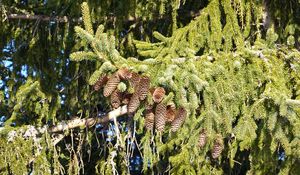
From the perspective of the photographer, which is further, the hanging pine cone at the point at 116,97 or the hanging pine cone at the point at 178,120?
the hanging pine cone at the point at 178,120

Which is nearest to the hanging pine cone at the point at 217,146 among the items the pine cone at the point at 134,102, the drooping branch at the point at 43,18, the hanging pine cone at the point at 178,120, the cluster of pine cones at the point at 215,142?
the cluster of pine cones at the point at 215,142

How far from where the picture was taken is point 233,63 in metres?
3.53

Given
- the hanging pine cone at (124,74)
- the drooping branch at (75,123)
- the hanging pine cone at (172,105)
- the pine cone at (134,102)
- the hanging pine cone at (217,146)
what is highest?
the hanging pine cone at (124,74)

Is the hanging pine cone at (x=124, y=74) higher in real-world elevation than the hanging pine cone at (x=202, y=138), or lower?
higher

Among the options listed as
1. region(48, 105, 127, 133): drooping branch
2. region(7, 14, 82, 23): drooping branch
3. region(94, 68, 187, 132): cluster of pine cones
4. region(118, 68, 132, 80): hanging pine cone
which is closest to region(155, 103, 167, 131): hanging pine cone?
region(94, 68, 187, 132): cluster of pine cones

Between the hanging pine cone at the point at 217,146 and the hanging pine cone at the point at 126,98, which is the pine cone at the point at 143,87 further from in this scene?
the hanging pine cone at the point at 217,146

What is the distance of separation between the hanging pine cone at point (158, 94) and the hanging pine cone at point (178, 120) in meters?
0.13

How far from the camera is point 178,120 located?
284 cm

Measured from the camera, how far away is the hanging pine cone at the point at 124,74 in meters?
2.70

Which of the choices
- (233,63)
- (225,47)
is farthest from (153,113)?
(225,47)

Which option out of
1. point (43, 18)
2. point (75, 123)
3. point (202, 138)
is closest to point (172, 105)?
point (202, 138)

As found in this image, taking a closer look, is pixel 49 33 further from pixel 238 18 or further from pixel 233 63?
pixel 233 63

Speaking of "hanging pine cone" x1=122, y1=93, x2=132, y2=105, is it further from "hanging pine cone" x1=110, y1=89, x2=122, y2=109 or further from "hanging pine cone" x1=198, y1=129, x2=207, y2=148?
"hanging pine cone" x1=198, y1=129, x2=207, y2=148

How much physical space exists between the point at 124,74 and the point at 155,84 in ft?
0.84
